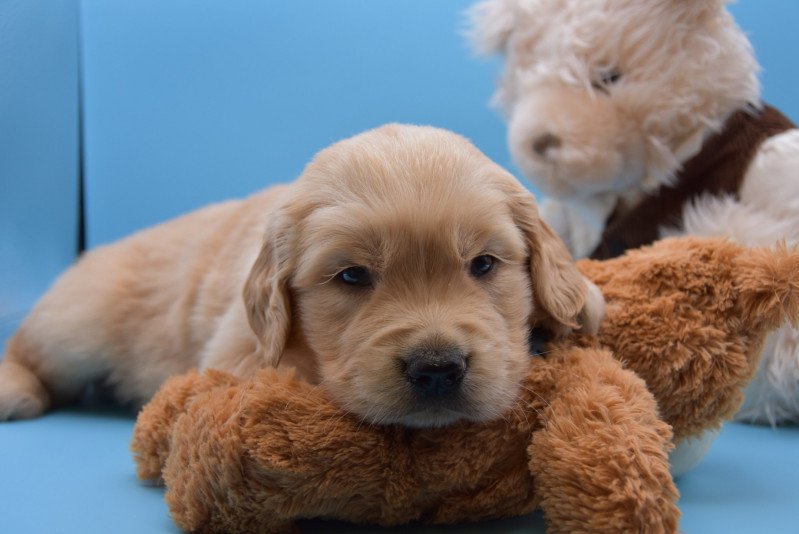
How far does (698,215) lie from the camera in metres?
3.42

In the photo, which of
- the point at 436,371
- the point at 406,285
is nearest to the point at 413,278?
the point at 406,285

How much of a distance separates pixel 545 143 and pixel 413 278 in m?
1.52

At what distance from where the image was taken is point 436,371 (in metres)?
2.01

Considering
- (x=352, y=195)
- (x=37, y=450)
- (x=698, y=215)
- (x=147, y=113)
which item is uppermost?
(x=352, y=195)

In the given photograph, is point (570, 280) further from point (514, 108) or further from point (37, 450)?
point (37, 450)

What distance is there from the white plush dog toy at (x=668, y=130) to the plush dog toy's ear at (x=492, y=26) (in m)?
0.29

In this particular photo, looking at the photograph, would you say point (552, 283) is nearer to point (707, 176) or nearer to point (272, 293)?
point (272, 293)

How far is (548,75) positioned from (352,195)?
162cm

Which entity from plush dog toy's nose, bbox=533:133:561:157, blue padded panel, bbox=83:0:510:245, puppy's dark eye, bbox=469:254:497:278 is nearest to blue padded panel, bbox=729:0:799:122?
blue padded panel, bbox=83:0:510:245

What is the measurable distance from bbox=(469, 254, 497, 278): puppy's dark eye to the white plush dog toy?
1.22 metres

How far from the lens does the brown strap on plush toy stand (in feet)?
11.4

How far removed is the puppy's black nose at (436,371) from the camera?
6.57 ft

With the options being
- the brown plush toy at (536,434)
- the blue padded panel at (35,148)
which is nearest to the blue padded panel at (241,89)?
the blue padded panel at (35,148)

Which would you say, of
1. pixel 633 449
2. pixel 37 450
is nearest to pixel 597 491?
pixel 633 449
